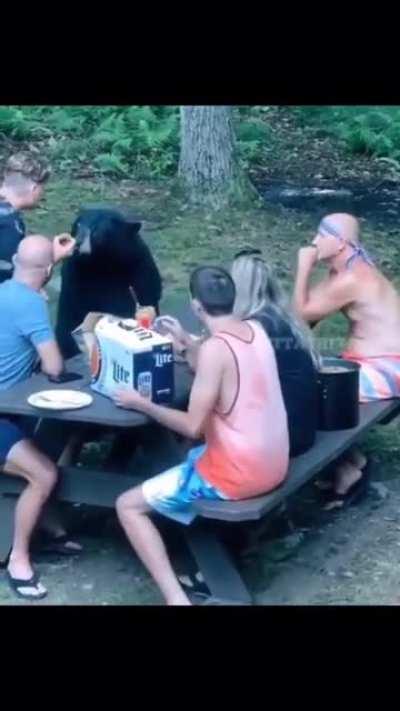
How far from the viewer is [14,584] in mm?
5301

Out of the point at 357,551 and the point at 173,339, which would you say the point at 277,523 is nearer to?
the point at 357,551

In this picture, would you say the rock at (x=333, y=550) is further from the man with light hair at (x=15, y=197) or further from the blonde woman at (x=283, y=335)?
the man with light hair at (x=15, y=197)

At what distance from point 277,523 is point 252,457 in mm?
1168

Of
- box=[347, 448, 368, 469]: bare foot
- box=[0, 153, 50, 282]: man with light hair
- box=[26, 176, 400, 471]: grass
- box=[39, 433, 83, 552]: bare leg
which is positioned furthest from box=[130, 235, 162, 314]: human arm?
box=[26, 176, 400, 471]: grass

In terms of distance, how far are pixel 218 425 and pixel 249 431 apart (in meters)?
0.11

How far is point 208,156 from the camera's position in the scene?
11.4 m

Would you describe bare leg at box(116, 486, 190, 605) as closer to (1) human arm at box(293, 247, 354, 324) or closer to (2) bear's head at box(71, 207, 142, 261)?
(2) bear's head at box(71, 207, 142, 261)

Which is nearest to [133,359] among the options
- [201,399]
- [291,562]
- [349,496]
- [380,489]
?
[201,399]

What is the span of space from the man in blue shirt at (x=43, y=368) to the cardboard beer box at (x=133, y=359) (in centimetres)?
24

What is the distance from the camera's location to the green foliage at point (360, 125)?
1301 cm

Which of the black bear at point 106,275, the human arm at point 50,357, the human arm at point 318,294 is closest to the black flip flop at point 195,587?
the human arm at point 50,357

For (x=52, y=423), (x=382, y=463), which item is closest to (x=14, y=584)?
(x=52, y=423)

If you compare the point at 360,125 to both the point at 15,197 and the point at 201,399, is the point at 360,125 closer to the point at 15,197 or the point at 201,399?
the point at 15,197

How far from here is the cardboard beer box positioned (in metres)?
4.93
